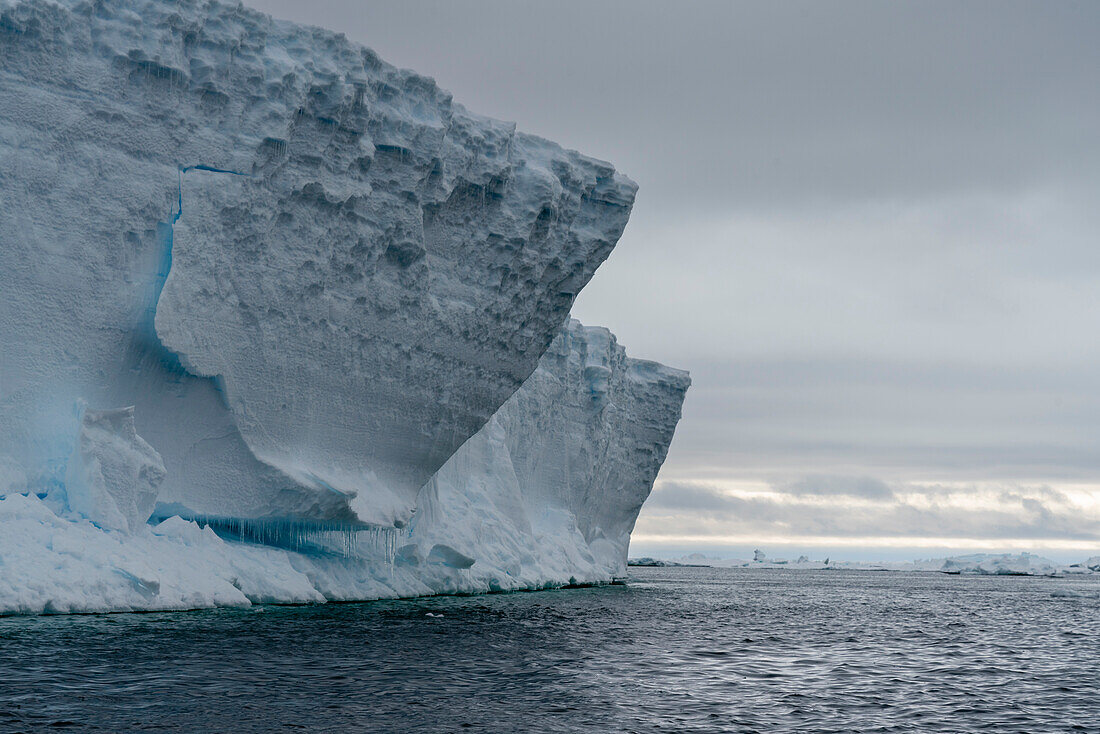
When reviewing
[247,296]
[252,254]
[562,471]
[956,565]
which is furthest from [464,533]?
[956,565]

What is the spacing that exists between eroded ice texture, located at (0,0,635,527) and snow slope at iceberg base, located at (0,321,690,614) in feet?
3.82

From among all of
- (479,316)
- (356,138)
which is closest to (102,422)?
(356,138)

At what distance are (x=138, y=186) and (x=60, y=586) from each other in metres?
7.66

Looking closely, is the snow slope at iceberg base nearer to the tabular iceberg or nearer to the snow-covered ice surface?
the tabular iceberg

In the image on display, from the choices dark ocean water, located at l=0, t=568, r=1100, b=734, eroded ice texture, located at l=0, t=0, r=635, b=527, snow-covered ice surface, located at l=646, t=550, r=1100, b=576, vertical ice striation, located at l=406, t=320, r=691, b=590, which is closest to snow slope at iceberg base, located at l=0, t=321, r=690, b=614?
vertical ice striation, located at l=406, t=320, r=691, b=590

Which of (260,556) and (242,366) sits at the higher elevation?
(242,366)

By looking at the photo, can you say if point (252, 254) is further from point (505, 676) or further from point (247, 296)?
point (505, 676)

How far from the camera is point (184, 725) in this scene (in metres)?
9.02

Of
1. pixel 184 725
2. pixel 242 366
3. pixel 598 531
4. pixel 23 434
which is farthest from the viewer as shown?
pixel 598 531

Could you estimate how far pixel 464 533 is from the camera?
90.1 feet

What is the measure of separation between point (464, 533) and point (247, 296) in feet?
33.4

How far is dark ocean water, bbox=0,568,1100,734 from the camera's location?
9.87m

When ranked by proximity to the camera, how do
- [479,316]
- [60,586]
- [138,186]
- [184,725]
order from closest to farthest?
[184,725] → [60,586] → [138,186] → [479,316]

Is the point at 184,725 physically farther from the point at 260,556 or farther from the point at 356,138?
the point at 356,138
